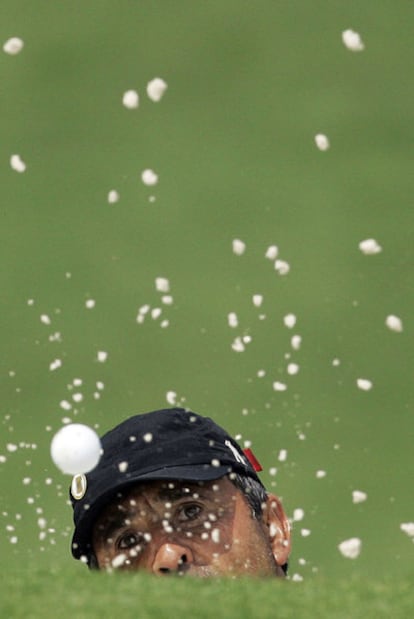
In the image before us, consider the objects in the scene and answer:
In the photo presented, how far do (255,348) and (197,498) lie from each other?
194 cm

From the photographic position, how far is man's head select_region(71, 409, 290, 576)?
274 cm

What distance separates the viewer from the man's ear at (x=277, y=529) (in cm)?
290

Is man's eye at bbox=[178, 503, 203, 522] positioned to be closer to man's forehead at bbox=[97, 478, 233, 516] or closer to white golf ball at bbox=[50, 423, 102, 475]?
man's forehead at bbox=[97, 478, 233, 516]

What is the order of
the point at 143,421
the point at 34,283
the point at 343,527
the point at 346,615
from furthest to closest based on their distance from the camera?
the point at 34,283, the point at 343,527, the point at 143,421, the point at 346,615

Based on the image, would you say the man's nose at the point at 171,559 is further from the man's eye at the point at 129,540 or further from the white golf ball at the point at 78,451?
the white golf ball at the point at 78,451

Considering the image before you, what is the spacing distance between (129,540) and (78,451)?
0.20 metres

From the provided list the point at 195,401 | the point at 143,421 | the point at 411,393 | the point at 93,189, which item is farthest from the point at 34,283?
the point at 143,421

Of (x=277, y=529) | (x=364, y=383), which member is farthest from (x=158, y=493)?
(x=364, y=383)

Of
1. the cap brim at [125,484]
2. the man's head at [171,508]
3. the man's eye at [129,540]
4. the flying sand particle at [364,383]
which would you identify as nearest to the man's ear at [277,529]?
the man's head at [171,508]

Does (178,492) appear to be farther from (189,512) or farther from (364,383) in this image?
(364,383)

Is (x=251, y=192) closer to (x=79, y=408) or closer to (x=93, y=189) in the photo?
(x=93, y=189)

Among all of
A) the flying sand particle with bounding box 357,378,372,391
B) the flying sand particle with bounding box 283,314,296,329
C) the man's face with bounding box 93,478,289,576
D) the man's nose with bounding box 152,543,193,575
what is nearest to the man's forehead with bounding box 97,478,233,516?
the man's face with bounding box 93,478,289,576

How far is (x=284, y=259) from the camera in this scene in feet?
16.2

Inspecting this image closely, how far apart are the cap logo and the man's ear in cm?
37
